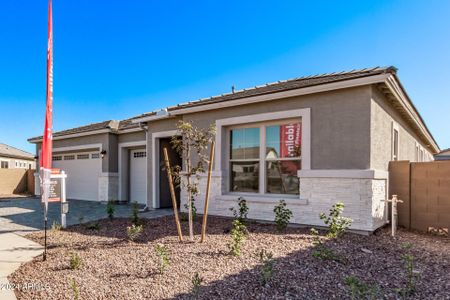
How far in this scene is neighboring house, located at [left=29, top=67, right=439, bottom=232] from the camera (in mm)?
6254

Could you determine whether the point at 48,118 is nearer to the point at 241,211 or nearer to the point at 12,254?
the point at 12,254

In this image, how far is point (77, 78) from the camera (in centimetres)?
1436

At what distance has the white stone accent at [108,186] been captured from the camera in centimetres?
1295

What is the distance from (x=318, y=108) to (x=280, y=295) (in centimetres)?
489

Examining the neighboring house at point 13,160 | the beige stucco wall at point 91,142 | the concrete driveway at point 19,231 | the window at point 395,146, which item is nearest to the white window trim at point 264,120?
the concrete driveway at point 19,231

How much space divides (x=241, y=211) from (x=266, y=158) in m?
1.68

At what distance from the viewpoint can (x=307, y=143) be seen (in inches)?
273

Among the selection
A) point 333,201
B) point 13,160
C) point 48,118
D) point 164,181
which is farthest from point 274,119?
point 13,160

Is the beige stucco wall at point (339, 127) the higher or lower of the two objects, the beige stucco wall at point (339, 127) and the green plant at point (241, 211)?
the higher

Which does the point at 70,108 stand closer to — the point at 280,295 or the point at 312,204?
the point at 312,204

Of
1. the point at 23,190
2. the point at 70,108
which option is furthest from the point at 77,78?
the point at 23,190

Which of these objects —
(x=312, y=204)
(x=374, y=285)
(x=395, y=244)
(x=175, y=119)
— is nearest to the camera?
(x=374, y=285)

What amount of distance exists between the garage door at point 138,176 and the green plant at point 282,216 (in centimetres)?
752

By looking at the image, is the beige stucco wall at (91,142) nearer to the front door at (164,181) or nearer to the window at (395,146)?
the front door at (164,181)
